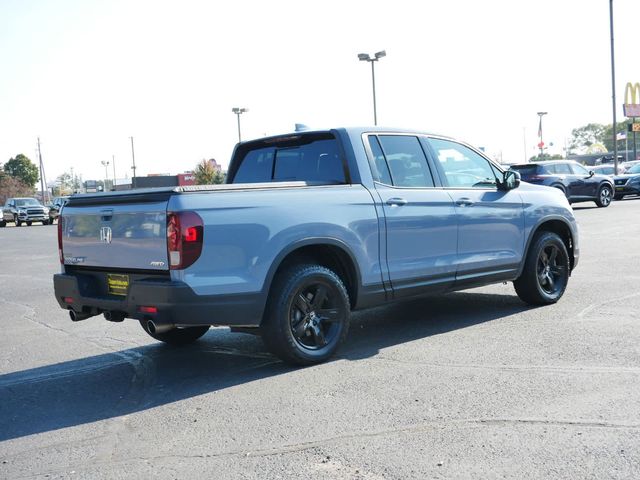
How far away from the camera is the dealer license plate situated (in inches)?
220

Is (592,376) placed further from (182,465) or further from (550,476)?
(182,465)

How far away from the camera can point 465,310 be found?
320 inches

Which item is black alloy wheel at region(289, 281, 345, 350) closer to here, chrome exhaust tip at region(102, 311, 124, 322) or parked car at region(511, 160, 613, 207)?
chrome exhaust tip at region(102, 311, 124, 322)

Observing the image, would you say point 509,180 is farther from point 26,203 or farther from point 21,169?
point 21,169

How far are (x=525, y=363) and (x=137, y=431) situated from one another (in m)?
2.95

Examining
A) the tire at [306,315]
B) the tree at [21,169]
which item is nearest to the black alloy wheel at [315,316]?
the tire at [306,315]

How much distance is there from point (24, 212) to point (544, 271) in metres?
42.7

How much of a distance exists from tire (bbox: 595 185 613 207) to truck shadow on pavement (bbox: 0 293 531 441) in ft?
65.7

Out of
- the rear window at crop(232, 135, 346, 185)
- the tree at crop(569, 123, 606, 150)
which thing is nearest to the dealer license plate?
the rear window at crop(232, 135, 346, 185)

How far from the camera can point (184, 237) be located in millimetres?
5121

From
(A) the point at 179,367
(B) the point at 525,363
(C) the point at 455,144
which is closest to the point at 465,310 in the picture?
(C) the point at 455,144

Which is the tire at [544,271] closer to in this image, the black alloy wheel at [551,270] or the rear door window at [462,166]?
the black alloy wheel at [551,270]

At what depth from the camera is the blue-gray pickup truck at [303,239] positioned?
524 centimetres

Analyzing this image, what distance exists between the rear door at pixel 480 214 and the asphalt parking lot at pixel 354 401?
583mm
